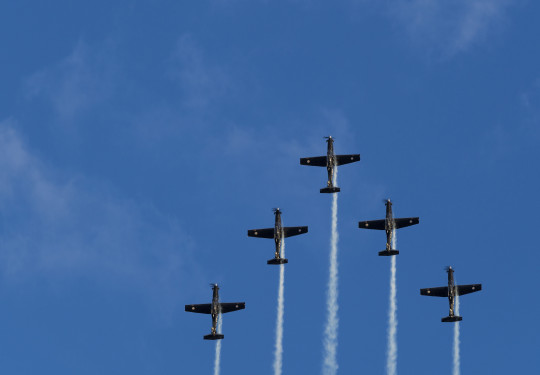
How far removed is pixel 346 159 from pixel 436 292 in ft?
86.5

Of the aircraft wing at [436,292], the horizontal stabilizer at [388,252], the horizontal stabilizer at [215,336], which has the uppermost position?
the horizontal stabilizer at [388,252]

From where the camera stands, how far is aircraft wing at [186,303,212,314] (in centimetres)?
14462

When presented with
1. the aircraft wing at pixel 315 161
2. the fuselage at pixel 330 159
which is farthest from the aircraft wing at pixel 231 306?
the aircraft wing at pixel 315 161

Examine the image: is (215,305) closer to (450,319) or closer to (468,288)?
(450,319)

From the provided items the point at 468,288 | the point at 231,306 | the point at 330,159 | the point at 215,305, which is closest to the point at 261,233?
the point at 231,306

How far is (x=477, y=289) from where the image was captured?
144m

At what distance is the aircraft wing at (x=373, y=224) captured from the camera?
145 m

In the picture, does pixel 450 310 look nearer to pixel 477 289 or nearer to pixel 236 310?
pixel 477 289

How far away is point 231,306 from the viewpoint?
143 meters

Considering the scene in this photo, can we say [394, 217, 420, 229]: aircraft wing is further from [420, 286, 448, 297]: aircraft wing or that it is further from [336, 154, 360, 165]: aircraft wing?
[336, 154, 360, 165]: aircraft wing

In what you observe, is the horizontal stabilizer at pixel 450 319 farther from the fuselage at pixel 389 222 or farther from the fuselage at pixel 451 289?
the fuselage at pixel 389 222

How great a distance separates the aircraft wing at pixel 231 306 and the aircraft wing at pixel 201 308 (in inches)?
84.2

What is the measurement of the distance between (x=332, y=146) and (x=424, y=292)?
28395mm

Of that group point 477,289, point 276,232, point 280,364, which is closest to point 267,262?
point 276,232
